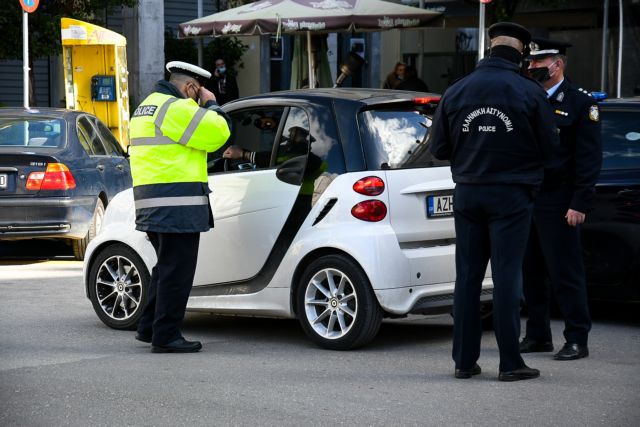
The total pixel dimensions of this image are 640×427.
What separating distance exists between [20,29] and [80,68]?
2253 millimetres

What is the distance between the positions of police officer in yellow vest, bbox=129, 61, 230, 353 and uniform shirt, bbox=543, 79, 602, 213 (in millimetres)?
1906

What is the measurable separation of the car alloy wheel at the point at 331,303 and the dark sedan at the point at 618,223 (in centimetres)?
191

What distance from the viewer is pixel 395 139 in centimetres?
793

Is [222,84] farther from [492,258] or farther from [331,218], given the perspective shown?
[492,258]

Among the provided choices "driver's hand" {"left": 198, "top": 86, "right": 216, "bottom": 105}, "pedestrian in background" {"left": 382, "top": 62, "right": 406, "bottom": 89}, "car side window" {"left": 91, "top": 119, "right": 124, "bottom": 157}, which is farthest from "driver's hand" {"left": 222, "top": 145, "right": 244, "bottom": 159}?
"pedestrian in background" {"left": 382, "top": 62, "right": 406, "bottom": 89}

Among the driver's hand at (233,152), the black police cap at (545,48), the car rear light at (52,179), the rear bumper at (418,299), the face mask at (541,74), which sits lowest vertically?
the rear bumper at (418,299)

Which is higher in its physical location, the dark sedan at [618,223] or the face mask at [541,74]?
the face mask at [541,74]

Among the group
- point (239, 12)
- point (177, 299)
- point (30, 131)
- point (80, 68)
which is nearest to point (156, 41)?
point (80, 68)

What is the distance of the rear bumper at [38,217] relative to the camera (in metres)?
12.4

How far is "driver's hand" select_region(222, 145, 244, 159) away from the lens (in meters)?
8.44

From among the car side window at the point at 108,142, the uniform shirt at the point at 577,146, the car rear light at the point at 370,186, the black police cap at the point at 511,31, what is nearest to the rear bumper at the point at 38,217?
the car side window at the point at 108,142

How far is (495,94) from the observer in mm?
6672

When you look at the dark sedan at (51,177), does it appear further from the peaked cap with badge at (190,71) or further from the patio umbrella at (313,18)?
the peaked cap with badge at (190,71)

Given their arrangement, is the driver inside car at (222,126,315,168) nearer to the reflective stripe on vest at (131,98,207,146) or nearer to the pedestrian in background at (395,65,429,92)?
the reflective stripe on vest at (131,98,207,146)
